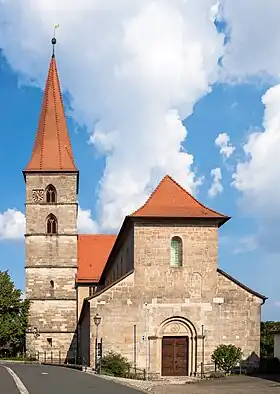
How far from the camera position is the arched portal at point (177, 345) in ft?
122

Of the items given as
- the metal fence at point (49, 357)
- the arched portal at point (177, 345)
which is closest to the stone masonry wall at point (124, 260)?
the arched portal at point (177, 345)

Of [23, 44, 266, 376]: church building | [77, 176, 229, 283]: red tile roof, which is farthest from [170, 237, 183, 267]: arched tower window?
[77, 176, 229, 283]: red tile roof

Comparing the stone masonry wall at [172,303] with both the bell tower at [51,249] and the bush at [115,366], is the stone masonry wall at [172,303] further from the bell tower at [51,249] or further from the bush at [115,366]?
the bell tower at [51,249]

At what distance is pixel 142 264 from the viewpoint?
37.8 meters

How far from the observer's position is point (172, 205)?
3916 cm

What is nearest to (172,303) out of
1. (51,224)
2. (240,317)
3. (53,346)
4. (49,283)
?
(240,317)

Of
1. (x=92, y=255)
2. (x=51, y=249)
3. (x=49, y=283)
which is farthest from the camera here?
(x=92, y=255)

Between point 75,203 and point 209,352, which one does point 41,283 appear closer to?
point 75,203

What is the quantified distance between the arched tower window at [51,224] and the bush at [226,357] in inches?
1208

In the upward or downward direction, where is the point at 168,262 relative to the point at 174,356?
upward

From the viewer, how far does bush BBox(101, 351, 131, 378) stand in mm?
34875

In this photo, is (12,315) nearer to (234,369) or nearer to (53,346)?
(53,346)

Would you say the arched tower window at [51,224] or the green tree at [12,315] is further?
the arched tower window at [51,224]

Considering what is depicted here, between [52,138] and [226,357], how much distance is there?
35469 millimetres
